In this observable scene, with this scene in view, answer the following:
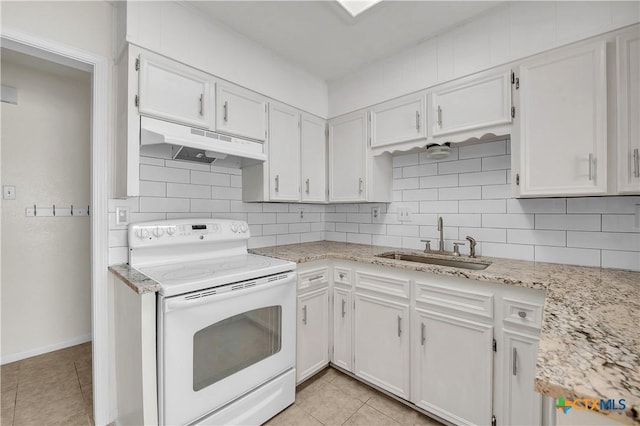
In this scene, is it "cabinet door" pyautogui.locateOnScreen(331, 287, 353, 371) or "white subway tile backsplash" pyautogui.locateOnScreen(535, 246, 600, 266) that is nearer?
"white subway tile backsplash" pyautogui.locateOnScreen(535, 246, 600, 266)

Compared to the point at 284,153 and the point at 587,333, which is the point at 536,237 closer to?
the point at 587,333

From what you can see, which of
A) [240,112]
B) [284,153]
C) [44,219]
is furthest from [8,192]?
[284,153]

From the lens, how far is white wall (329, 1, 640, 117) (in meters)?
1.44

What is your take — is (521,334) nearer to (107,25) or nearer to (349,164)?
(349,164)

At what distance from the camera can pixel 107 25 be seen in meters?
1.68

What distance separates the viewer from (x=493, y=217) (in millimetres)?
1983

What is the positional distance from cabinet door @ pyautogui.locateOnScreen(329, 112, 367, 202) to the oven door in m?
1.02

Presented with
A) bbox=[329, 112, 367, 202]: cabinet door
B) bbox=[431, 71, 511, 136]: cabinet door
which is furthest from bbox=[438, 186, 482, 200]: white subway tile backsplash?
bbox=[329, 112, 367, 202]: cabinet door

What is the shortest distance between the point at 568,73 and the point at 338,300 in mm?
1928

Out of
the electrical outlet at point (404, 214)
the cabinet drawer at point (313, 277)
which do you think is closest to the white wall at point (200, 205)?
the cabinet drawer at point (313, 277)

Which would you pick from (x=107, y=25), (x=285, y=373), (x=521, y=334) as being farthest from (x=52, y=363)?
(x=521, y=334)

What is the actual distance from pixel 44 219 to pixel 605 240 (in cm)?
418

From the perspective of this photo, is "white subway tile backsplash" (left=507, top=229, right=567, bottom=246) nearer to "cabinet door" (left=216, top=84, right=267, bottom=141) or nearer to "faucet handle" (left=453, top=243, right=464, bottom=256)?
"faucet handle" (left=453, top=243, right=464, bottom=256)

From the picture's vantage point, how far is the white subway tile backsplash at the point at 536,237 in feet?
5.71
